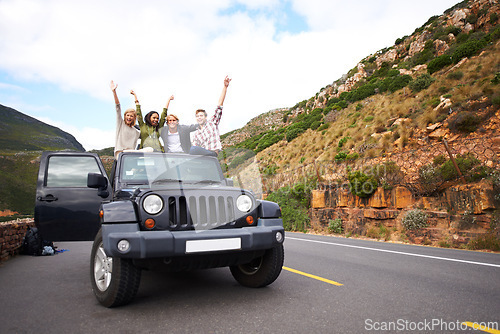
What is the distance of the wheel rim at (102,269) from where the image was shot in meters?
3.45

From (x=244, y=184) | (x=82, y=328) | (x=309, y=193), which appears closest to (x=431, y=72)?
(x=309, y=193)

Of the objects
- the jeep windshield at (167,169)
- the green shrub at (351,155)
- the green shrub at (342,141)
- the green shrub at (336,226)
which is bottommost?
the green shrub at (336,226)

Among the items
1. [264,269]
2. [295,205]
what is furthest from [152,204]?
[295,205]

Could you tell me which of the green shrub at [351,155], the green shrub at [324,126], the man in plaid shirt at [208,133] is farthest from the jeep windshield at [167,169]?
the green shrub at [324,126]

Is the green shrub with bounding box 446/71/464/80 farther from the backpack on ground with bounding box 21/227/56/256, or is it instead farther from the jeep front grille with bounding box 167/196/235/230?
the backpack on ground with bounding box 21/227/56/256

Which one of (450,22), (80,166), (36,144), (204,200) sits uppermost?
Result: (36,144)

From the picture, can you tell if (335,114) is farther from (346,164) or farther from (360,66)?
(346,164)

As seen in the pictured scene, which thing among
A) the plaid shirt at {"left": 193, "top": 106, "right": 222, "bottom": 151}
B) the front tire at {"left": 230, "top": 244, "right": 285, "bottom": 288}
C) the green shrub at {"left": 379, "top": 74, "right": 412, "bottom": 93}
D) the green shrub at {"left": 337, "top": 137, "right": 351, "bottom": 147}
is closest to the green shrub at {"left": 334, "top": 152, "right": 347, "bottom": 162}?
the green shrub at {"left": 337, "top": 137, "right": 351, "bottom": 147}

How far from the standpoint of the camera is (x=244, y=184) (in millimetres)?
4406

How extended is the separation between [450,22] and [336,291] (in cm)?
3964

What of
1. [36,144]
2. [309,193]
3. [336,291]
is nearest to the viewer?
[336,291]

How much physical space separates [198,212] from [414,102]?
78.4 ft

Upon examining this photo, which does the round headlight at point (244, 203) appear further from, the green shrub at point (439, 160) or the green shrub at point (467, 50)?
the green shrub at point (467, 50)

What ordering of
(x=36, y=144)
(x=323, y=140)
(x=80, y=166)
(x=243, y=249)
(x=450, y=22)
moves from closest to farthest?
1. (x=243, y=249)
2. (x=80, y=166)
3. (x=323, y=140)
4. (x=450, y=22)
5. (x=36, y=144)
